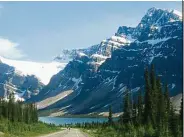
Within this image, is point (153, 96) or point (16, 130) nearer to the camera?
point (153, 96)

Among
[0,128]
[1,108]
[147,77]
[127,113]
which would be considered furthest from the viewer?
[1,108]

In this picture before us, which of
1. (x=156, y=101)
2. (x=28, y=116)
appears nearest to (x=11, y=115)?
(x=28, y=116)

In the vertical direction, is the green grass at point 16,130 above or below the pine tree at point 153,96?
below

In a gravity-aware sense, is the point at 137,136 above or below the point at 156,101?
below

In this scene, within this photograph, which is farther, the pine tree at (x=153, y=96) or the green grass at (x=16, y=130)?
the pine tree at (x=153, y=96)

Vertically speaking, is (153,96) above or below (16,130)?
above

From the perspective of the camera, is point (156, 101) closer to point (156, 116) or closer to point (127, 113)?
point (156, 116)

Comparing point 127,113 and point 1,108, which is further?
point 1,108

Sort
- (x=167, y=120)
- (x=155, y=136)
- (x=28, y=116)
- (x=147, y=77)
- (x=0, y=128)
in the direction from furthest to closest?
(x=28, y=116)
(x=147, y=77)
(x=0, y=128)
(x=167, y=120)
(x=155, y=136)

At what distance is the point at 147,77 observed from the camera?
106 m

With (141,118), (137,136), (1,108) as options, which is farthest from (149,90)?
(1,108)

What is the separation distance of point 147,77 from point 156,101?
6798 millimetres

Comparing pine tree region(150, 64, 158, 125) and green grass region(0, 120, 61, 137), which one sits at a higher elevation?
pine tree region(150, 64, 158, 125)

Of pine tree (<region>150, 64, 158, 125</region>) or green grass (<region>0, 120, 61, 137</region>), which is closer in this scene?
green grass (<region>0, 120, 61, 137</region>)
